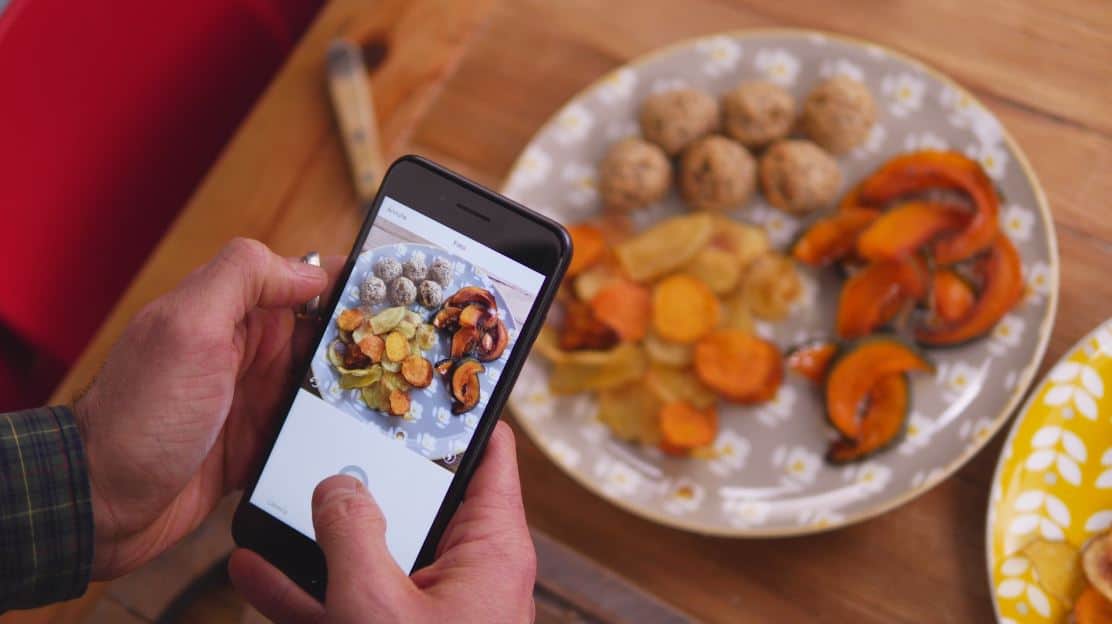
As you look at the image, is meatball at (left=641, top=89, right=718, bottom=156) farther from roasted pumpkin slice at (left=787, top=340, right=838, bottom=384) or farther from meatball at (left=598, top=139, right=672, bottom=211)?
roasted pumpkin slice at (left=787, top=340, right=838, bottom=384)

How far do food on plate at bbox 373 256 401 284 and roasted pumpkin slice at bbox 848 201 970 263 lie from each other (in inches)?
22.6

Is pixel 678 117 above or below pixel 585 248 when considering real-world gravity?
above

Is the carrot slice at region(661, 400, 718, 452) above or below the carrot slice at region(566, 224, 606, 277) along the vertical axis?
below

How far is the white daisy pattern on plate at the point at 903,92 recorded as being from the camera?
1160mm

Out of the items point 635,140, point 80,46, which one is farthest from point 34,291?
point 635,140

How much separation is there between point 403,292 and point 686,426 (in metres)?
0.41

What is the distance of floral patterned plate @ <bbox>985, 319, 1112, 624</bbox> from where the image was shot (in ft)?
3.12

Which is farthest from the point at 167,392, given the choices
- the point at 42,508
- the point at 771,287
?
the point at 771,287

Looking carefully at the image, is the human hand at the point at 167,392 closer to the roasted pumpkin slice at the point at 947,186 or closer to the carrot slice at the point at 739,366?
the carrot slice at the point at 739,366

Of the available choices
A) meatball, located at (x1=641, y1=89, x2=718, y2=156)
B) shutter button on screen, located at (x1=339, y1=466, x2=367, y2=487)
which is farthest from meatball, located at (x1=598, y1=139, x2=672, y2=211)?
shutter button on screen, located at (x1=339, y1=466, x2=367, y2=487)

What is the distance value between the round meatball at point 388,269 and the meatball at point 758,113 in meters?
0.53

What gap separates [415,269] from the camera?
35.5 inches

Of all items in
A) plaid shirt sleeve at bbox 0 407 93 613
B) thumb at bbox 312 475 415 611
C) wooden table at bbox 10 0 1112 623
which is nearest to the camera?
thumb at bbox 312 475 415 611

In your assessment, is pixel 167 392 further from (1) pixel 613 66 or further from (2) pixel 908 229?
(2) pixel 908 229
